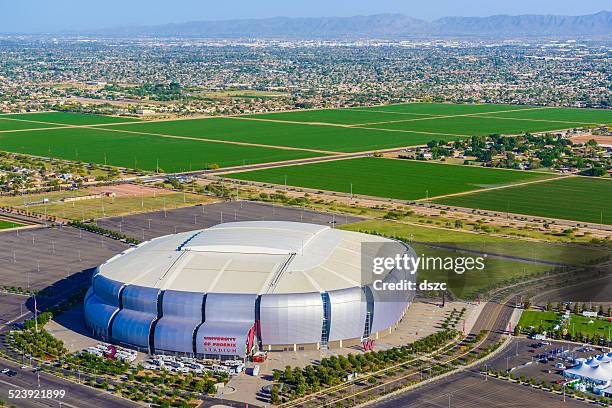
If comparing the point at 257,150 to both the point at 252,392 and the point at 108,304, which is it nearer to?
the point at 108,304

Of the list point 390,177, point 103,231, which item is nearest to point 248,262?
point 103,231

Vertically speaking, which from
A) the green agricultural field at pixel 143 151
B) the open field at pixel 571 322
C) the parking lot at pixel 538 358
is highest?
the open field at pixel 571 322

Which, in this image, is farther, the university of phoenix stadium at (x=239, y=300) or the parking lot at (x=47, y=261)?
the parking lot at (x=47, y=261)

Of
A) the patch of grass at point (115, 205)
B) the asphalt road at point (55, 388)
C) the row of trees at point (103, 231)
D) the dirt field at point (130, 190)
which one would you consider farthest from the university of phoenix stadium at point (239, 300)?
the dirt field at point (130, 190)

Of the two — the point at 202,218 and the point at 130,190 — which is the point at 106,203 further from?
the point at 202,218
